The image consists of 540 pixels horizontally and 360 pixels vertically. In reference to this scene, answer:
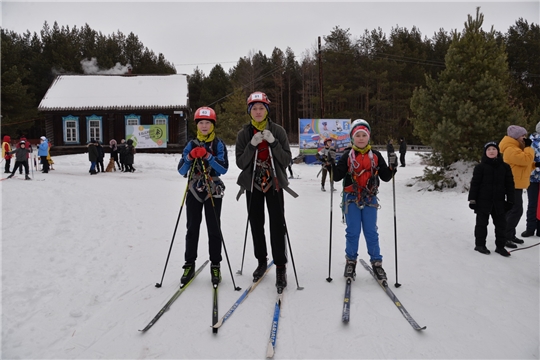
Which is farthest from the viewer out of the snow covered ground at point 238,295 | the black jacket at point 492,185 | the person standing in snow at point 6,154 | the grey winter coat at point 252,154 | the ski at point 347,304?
the person standing in snow at point 6,154

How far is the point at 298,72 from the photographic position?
5238cm

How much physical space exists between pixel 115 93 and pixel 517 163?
28436mm

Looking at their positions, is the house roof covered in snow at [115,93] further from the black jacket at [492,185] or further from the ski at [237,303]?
the ski at [237,303]

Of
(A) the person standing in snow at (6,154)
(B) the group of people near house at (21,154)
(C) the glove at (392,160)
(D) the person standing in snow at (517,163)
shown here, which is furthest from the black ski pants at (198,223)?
(A) the person standing in snow at (6,154)

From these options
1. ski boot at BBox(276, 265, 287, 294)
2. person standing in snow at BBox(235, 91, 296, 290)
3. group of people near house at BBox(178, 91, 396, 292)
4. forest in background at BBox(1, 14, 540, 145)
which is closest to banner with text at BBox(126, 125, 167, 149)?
forest in background at BBox(1, 14, 540, 145)

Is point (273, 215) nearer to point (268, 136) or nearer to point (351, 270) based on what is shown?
point (268, 136)

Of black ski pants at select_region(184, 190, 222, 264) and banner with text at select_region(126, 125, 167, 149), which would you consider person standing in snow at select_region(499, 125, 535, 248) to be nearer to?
black ski pants at select_region(184, 190, 222, 264)

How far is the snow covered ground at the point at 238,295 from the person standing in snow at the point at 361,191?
1.21 ft

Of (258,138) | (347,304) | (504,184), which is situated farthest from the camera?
(504,184)

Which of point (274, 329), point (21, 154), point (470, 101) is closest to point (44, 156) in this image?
point (21, 154)

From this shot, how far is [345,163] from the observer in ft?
14.4

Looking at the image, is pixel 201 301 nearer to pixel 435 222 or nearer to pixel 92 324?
pixel 92 324

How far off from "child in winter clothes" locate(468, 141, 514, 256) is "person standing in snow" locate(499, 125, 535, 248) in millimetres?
509

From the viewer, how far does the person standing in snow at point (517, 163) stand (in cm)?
566
